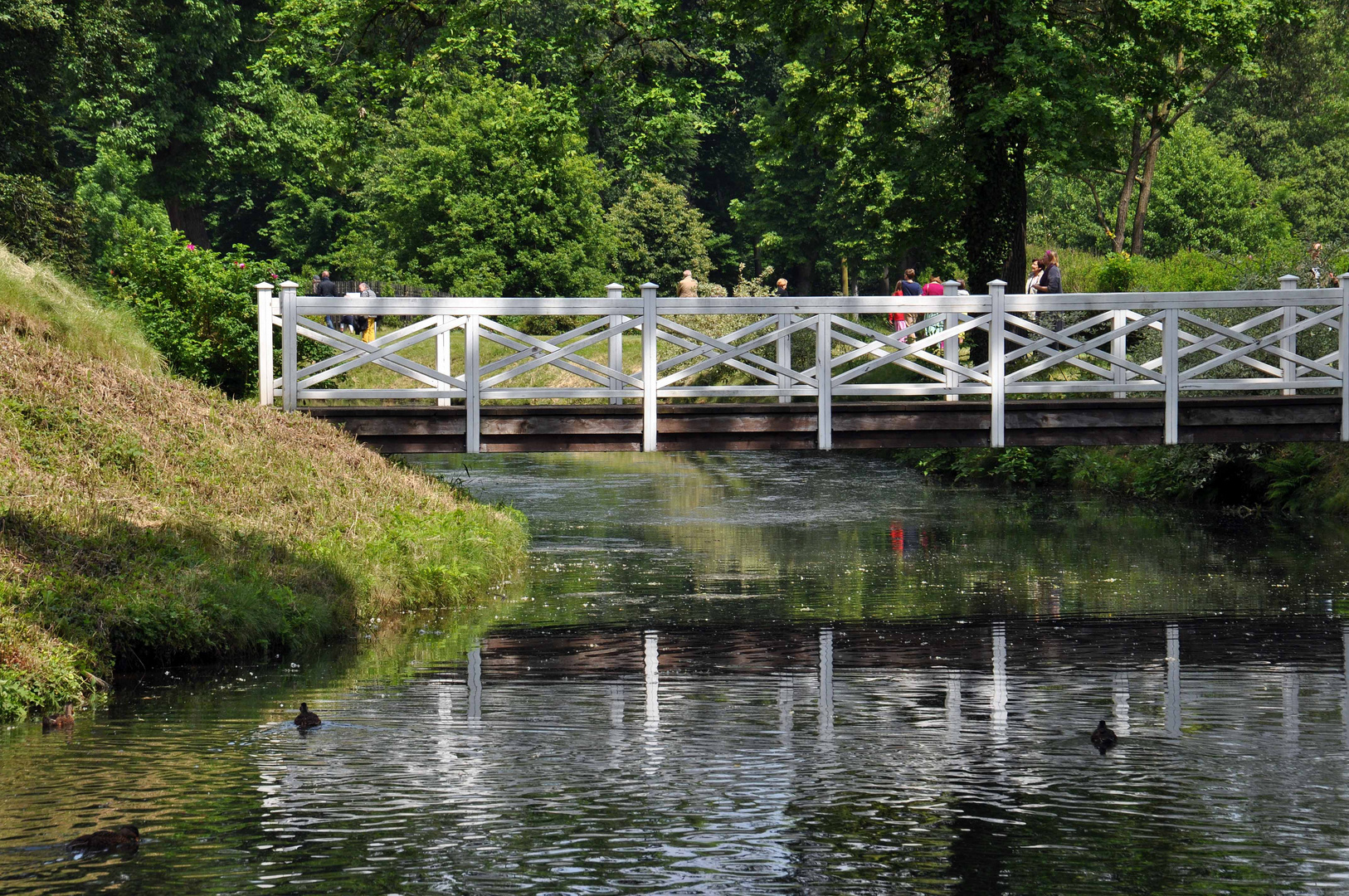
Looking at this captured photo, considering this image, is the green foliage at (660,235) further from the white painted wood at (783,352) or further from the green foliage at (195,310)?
the white painted wood at (783,352)

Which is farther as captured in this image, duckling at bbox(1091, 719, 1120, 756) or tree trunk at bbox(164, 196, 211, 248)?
tree trunk at bbox(164, 196, 211, 248)

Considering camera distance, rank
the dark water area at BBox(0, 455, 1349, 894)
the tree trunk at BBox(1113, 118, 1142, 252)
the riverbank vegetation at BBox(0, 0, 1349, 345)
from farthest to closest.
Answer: the tree trunk at BBox(1113, 118, 1142, 252), the riverbank vegetation at BBox(0, 0, 1349, 345), the dark water area at BBox(0, 455, 1349, 894)

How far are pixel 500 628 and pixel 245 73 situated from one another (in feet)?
131

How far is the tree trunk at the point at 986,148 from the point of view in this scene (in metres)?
22.8

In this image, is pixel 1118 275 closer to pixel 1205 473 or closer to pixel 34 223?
pixel 1205 473

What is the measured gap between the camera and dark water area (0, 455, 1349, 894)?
7988 mm

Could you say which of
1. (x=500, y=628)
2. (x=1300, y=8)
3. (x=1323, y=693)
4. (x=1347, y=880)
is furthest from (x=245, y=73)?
(x=1347, y=880)

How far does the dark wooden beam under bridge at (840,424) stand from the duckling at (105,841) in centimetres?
991

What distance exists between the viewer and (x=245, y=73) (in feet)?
166

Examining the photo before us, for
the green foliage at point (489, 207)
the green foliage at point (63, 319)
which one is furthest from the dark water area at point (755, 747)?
the green foliage at point (489, 207)

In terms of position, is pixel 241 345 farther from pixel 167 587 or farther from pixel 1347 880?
pixel 1347 880

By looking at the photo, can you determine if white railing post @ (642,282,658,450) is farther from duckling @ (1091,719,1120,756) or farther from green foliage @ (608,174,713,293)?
green foliage @ (608,174,713,293)

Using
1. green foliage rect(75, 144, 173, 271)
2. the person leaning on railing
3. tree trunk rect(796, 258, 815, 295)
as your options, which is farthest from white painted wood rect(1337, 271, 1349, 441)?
tree trunk rect(796, 258, 815, 295)

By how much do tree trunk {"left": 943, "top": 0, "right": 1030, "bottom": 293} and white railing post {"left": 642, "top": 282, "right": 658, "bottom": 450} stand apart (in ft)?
23.2
